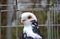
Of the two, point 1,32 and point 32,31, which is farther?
point 1,32

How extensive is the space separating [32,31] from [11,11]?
61 cm

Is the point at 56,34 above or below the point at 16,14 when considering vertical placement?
below

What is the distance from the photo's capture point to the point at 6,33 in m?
1.85

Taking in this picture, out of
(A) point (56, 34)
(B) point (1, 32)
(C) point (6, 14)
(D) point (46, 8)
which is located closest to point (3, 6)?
(C) point (6, 14)

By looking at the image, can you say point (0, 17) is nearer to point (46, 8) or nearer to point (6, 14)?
point (6, 14)

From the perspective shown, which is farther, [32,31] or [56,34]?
[56,34]

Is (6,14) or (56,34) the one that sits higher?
(6,14)

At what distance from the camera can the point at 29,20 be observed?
48.4 inches

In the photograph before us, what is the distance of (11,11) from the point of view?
178cm

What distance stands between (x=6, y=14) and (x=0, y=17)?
0.21ft

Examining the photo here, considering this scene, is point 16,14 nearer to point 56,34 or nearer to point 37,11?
point 37,11

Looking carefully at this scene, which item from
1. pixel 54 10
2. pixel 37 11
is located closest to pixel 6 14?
pixel 37 11

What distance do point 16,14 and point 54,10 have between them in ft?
1.03

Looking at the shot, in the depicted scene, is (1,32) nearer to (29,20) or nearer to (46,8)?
(46,8)
